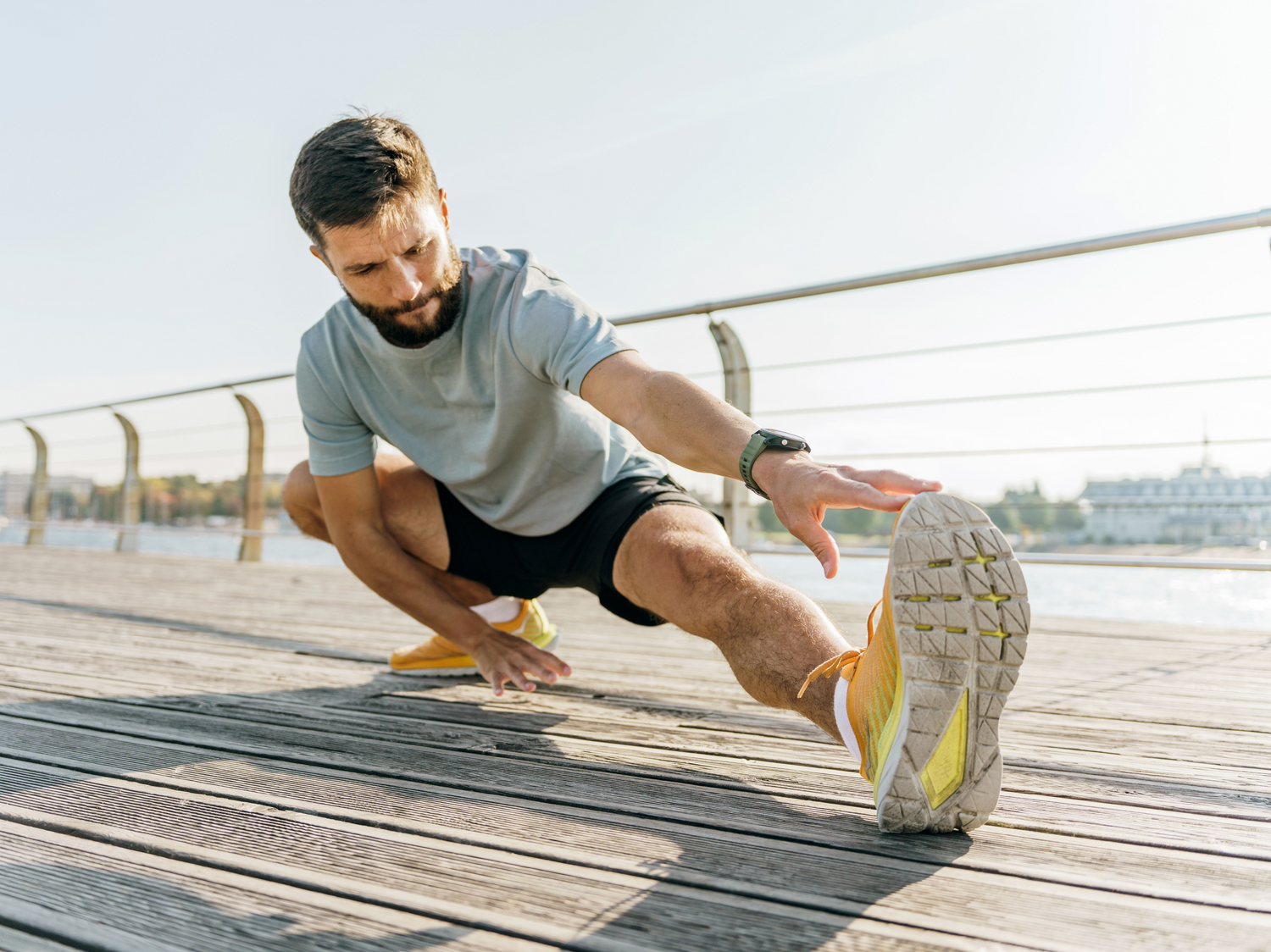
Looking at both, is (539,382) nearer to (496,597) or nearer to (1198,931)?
(496,597)

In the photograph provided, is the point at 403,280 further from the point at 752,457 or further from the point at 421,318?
the point at 752,457

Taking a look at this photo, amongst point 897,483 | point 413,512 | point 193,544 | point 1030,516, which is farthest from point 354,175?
point 193,544

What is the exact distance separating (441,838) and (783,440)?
1.70ft

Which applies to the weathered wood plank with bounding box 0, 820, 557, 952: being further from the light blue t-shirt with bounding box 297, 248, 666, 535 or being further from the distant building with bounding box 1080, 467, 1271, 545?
the distant building with bounding box 1080, 467, 1271, 545

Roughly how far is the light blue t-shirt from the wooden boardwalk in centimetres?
39

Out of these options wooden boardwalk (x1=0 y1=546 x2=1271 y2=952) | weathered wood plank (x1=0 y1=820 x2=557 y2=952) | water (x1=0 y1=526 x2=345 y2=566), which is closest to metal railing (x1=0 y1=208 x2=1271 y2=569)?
water (x1=0 y1=526 x2=345 y2=566)

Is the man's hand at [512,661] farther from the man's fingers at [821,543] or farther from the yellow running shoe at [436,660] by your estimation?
the man's fingers at [821,543]

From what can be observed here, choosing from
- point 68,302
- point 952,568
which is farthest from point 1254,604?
point 68,302

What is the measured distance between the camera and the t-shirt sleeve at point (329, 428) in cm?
159

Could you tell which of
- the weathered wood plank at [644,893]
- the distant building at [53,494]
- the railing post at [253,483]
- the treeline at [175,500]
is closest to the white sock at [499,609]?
the weathered wood plank at [644,893]

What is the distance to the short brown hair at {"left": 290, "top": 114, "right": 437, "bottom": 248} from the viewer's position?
1.37m

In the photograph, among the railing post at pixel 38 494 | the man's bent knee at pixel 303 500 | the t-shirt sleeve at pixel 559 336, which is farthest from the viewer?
the railing post at pixel 38 494

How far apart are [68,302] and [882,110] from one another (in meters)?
18.4

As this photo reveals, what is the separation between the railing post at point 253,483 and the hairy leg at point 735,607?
12.7 feet
